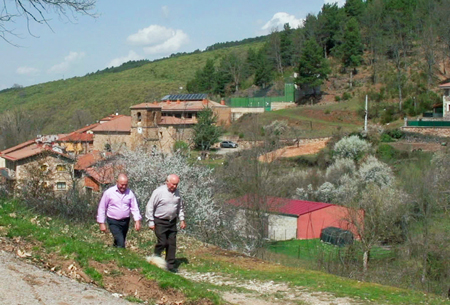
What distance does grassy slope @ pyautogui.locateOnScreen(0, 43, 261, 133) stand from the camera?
88.2 metres

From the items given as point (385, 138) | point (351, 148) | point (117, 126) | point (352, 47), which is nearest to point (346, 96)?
point (352, 47)

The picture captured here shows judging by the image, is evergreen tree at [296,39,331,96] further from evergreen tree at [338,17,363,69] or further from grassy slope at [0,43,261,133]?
grassy slope at [0,43,261,133]

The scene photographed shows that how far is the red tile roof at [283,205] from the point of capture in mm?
24942

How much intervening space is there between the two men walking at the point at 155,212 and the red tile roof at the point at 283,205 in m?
15.0

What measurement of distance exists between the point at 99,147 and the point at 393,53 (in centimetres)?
4015

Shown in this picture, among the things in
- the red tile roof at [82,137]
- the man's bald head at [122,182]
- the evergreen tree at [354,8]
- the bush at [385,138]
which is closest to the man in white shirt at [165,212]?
the man's bald head at [122,182]

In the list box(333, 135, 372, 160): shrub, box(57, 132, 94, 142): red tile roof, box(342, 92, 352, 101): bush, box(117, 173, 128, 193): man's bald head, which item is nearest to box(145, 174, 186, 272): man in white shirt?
box(117, 173, 128, 193): man's bald head

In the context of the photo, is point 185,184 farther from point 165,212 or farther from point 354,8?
point 354,8

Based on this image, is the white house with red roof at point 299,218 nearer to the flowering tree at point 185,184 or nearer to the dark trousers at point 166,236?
the flowering tree at point 185,184

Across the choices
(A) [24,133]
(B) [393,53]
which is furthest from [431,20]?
(A) [24,133]

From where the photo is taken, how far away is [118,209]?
29.1ft

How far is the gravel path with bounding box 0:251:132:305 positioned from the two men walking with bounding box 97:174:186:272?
2.13 meters

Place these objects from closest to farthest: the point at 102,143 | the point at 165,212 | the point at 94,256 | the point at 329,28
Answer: the point at 94,256
the point at 165,212
the point at 102,143
the point at 329,28

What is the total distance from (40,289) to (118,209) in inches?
116
